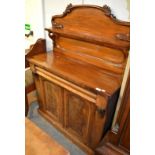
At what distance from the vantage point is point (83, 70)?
1410 millimetres

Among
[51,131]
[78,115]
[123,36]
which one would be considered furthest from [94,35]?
[51,131]

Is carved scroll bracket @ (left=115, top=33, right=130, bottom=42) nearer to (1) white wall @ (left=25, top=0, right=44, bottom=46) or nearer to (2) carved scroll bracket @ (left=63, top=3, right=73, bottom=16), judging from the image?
(2) carved scroll bracket @ (left=63, top=3, right=73, bottom=16)

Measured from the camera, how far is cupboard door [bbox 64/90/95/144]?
1.38 meters

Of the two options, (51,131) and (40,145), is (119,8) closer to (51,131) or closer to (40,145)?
(40,145)

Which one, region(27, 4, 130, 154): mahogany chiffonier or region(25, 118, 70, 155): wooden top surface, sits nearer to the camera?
region(25, 118, 70, 155): wooden top surface

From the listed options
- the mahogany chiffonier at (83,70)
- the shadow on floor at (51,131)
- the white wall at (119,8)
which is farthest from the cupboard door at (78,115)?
the white wall at (119,8)

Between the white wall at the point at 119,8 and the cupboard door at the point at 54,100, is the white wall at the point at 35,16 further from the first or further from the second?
the white wall at the point at 119,8

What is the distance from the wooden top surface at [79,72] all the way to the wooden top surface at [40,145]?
0.49m

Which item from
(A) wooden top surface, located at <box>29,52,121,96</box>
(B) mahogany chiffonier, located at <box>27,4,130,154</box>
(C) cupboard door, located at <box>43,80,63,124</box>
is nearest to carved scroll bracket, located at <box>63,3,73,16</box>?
(B) mahogany chiffonier, located at <box>27,4,130,154</box>

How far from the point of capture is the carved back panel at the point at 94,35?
1229 mm

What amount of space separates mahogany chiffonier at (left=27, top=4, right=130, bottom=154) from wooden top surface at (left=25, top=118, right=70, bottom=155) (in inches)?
19.4

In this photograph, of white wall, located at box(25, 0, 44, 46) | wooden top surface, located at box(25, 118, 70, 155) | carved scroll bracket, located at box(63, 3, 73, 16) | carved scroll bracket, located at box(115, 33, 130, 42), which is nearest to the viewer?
wooden top surface, located at box(25, 118, 70, 155)
